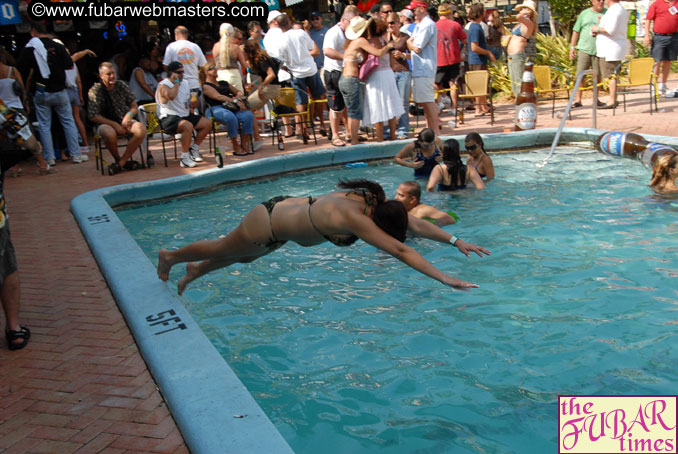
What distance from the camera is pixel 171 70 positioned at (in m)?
9.95

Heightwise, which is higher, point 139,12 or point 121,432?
point 139,12

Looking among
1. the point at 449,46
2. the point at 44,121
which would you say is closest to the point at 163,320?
the point at 44,121

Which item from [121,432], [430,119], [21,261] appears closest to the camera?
[121,432]

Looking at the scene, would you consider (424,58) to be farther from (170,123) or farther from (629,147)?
(170,123)

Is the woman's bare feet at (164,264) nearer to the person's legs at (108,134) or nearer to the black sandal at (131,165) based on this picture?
the person's legs at (108,134)

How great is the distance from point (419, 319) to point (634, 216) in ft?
11.4

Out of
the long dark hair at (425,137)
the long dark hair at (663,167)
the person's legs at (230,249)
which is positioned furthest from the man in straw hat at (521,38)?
the person's legs at (230,249)

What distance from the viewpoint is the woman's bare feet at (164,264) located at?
513cm

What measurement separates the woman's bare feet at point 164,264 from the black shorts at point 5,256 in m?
1.08

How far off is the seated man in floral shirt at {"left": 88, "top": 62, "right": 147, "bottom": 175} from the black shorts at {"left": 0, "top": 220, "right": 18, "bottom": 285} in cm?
587

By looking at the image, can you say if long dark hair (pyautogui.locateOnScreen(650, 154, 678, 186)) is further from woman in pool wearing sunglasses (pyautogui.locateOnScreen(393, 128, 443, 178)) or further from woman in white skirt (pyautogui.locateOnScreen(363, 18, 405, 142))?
woman in white skirt (pyautogui.locateOnScreen(363, 18, 405, 142))

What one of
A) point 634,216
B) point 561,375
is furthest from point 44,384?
point 634,216

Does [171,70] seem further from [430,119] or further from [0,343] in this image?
[0,343]

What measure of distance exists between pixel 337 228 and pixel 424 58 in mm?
7815
